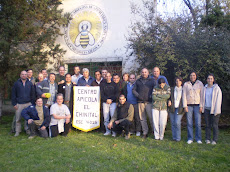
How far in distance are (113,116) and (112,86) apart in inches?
36.5

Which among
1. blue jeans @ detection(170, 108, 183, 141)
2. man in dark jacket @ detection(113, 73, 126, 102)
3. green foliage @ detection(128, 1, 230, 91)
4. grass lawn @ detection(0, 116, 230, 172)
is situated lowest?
grass lawn @ detection(0, 116, 230, 172)

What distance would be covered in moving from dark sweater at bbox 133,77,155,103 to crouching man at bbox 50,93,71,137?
2.18m

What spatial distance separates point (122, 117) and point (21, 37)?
5.39 metres

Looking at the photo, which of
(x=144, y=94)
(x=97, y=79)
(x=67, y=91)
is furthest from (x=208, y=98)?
(x=67, y=91)

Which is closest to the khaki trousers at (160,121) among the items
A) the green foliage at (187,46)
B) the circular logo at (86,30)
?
the green foliage at (187,46)

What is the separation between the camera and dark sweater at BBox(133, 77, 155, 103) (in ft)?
20.8

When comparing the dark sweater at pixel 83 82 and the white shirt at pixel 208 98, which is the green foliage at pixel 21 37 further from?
the white shirt at pixel 208 98

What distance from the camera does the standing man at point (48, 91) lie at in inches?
264

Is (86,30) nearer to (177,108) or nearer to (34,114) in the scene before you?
(34,114)

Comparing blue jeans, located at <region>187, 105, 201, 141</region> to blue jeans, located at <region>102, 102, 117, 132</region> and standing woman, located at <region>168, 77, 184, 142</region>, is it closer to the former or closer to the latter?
standing woman, located at <region>168, 77, 184, 142</region>

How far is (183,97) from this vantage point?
5.88m

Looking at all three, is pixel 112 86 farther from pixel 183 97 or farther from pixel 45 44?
pixel 45 44

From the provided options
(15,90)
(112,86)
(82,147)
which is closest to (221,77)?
(112,86)

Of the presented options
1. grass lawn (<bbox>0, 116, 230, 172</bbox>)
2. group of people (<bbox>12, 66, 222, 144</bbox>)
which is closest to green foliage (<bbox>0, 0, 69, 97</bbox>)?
group of people (<bbox>12, 66, 222, 144</bbox>)
